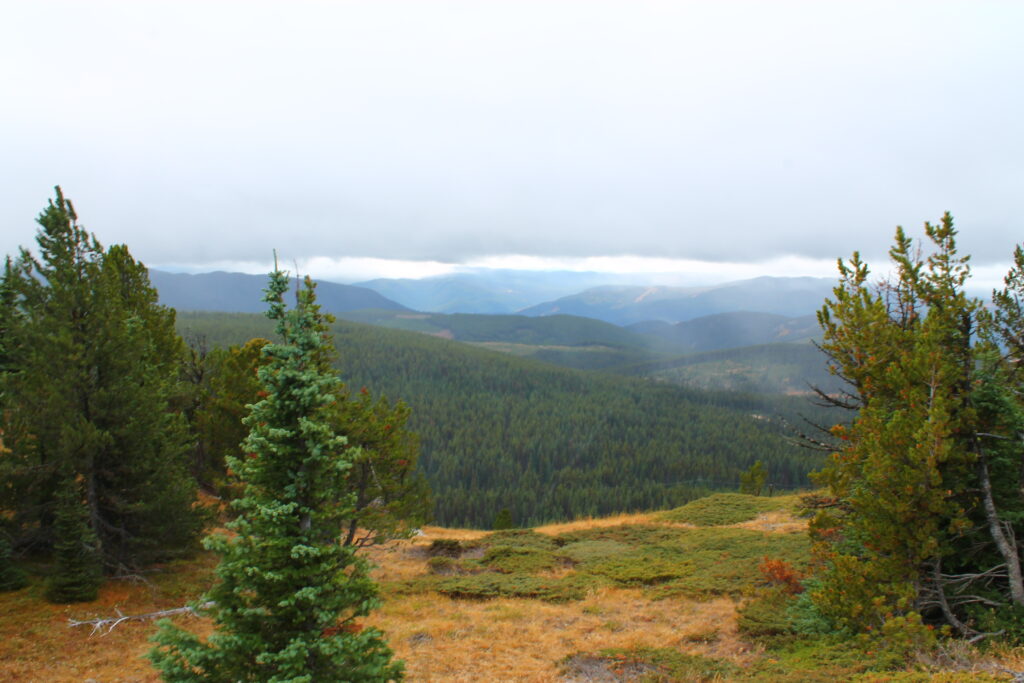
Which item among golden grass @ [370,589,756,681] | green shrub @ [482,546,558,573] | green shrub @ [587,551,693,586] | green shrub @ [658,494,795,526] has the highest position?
golden grass @ [370,589,756,681]

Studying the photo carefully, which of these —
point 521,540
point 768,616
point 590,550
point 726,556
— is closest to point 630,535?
point 590,550

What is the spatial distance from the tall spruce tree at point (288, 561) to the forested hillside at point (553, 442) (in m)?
85.8

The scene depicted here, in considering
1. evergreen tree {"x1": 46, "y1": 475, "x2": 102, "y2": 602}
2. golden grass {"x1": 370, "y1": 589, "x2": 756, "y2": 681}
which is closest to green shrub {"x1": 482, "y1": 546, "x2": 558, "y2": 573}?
golden grass {"x1": 370, "y1": 589, "x2": 756, "y2": 681}

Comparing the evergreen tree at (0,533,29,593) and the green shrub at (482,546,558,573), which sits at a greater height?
the evergreen tree at (0,533,29,593)

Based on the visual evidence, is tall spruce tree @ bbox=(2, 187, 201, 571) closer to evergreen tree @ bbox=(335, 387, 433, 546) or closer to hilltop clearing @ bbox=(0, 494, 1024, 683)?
hilltop clearing @ bbox=(0, 494, 1024, 683)

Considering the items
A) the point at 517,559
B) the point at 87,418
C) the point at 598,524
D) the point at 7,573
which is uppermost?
the point at 87,418

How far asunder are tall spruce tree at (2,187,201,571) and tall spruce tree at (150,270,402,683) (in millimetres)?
11404

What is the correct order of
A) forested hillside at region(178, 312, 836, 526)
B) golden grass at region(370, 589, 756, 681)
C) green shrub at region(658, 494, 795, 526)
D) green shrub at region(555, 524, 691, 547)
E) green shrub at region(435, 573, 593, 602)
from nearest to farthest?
golden grass at region(370, 589, 756, 681), green shrub at region(435, 573, 593, 602), green shrub at region(555, 524, 691, 547), green shrub at region(658, 494, 795, 526), forested hillside at region(178, 312, 836, 526)

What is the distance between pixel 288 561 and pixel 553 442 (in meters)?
135

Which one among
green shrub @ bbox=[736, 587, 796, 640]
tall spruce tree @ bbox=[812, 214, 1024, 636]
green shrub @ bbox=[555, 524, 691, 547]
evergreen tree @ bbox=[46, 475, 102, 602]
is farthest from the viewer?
green shrub @ bbox=[555, 524, 691, 547]

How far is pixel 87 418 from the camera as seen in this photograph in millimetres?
16719

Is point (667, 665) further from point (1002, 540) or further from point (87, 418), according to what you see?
point (87, 418)

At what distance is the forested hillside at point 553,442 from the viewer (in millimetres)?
107188

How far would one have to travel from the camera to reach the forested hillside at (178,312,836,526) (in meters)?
107
